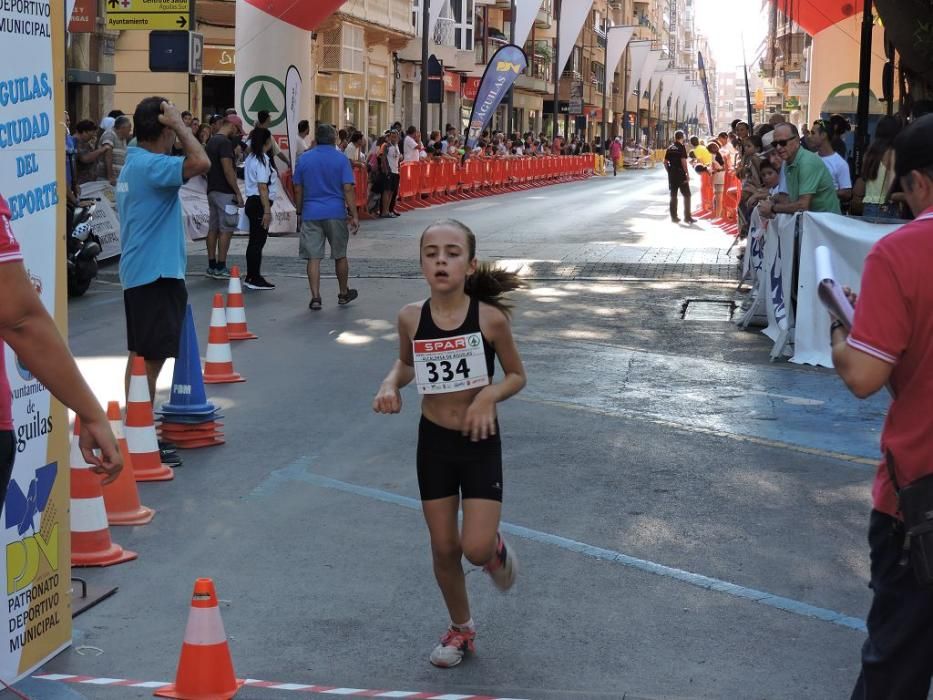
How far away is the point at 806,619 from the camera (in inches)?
205

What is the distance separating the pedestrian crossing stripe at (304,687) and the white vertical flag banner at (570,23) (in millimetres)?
52516

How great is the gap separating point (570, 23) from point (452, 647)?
176 ft

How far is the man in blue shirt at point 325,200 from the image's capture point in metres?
14.1

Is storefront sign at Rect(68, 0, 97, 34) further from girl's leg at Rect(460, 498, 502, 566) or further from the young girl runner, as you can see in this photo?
girl's leg at Rect(460, 498, 502, 566)

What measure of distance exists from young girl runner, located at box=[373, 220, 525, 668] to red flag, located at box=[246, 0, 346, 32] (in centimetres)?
2001

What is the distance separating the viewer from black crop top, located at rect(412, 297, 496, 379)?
15.4 feet

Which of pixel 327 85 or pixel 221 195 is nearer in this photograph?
pixel 221 195

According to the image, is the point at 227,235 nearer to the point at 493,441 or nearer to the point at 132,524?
the point at 132,524

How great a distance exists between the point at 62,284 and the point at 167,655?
131 centimetres

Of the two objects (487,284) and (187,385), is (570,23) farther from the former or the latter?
(487,284)

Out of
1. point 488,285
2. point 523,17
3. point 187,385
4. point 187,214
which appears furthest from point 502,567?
point 523,17

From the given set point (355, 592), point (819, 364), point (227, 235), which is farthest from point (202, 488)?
point (227, 235)

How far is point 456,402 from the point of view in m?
4.69

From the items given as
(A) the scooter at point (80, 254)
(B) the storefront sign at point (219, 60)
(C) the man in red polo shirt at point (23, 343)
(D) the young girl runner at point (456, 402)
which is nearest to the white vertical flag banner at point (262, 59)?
(A) the scooter at point (80, 254)
